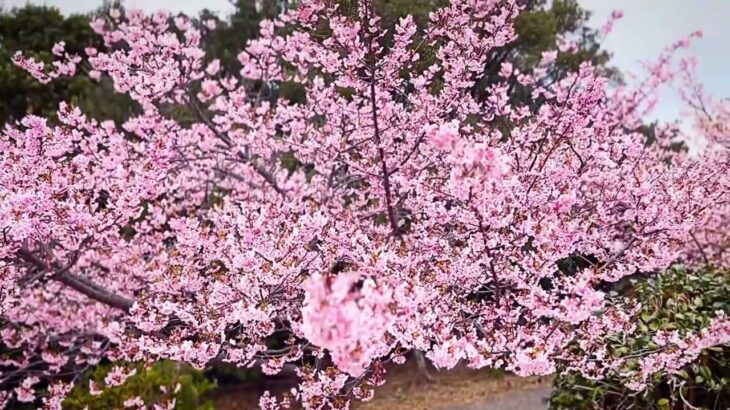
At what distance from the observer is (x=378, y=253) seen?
2.58 m

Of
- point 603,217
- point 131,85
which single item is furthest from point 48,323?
point 603,217

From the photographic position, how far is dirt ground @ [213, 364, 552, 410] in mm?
7828

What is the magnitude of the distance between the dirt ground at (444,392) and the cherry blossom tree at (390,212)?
4477mm

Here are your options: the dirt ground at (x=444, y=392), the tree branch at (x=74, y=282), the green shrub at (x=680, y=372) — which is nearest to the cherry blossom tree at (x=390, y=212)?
the tree branch at (x=74, y=282)

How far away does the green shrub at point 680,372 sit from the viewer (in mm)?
3146

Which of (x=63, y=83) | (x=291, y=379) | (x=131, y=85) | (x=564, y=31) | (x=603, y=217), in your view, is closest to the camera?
(x=603, y=217)

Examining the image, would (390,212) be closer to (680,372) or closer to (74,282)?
(680,372)

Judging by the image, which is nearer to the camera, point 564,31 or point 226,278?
point 226,278

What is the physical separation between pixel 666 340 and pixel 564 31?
14.4ft

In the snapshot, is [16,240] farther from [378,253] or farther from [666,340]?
[666,340]

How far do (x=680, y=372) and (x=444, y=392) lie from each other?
5791 millimetres

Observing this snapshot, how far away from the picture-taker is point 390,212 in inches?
143

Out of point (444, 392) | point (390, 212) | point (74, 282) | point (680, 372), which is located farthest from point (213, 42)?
point (680, 372)

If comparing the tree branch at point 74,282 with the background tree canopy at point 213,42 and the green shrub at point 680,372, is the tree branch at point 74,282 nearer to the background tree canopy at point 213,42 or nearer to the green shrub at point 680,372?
the background tree canopy at point 213,42
